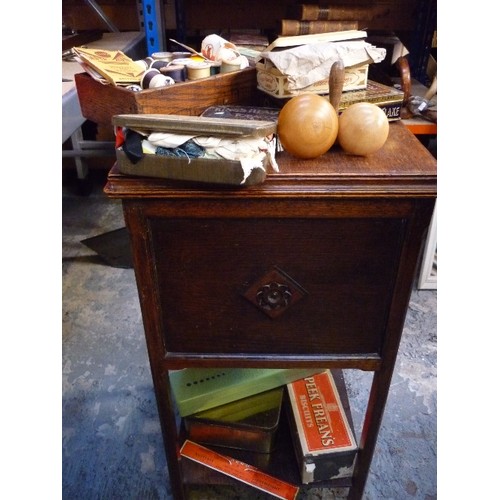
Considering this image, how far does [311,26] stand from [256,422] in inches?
31.9

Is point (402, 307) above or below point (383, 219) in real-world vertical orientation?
below

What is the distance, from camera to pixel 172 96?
2.08ft

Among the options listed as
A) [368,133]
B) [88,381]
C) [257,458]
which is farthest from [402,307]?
[88,381]

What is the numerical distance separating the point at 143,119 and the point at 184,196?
10 centimetres

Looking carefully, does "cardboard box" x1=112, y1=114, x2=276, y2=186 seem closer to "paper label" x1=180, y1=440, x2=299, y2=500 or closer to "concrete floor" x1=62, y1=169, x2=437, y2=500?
"paper label" x1=180, y1=440, x2=299, y2=500

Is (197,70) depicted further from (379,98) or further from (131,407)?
(131,407)

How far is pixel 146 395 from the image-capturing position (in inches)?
50.0

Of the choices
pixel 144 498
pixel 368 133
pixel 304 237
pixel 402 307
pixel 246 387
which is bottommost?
pixel 144 498

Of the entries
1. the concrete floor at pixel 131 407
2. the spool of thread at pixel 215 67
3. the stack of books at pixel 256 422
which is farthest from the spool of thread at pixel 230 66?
the concrete floor at pixel 131 407

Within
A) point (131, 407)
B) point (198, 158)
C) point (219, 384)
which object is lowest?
point (131, 407)

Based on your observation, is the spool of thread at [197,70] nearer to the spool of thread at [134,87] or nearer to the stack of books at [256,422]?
the spool of thread at [134,87]

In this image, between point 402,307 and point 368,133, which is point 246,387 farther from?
point 368,133

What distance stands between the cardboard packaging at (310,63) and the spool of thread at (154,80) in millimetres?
143

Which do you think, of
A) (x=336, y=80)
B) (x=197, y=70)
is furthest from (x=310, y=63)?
(x=197, y=70)
